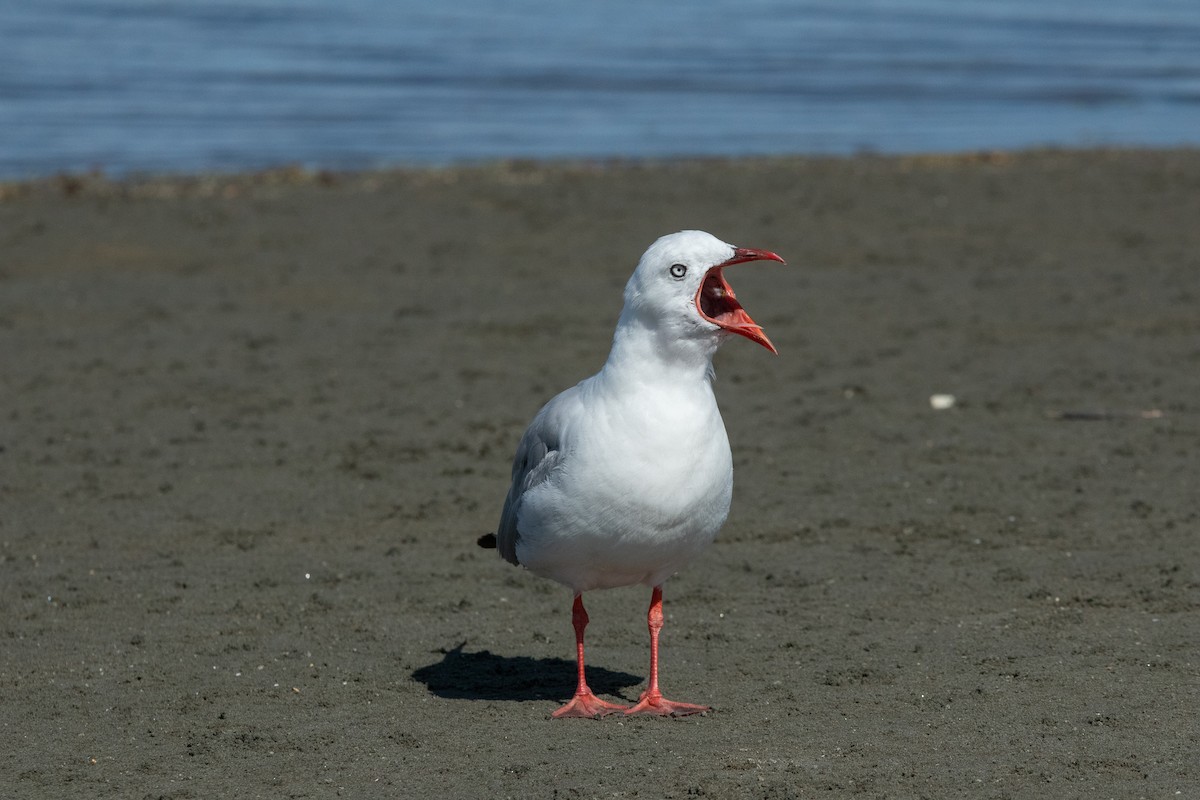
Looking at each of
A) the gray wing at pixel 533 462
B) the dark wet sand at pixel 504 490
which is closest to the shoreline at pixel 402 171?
the dark wet sand at pixel 504 490

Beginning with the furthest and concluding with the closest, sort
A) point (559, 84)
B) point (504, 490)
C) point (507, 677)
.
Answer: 1. point (559, 84)
2. point (504, 490)
3. point (507, 677)

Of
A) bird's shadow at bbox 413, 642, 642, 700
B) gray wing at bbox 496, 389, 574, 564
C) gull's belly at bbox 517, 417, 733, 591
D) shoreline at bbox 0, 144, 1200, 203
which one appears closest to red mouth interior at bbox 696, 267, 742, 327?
gull's belly at bbox 517, 417, 733, 591

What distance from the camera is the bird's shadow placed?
238 inches

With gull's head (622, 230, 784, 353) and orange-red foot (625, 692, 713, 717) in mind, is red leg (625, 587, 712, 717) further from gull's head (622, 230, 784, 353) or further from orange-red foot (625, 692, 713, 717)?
gull's head (622, 230, 784, 353)

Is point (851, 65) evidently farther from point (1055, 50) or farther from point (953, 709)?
point (953, 709)

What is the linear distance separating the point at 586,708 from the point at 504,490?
10.0 feet

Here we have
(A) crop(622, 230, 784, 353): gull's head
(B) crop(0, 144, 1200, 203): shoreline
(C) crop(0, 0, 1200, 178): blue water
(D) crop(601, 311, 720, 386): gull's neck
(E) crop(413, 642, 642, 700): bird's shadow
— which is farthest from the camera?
(C) crop(0, 0, 1200, 178): blue water

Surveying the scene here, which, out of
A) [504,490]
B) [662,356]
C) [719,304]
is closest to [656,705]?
[662,356]

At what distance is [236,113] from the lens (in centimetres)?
2405

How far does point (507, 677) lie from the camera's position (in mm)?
6246

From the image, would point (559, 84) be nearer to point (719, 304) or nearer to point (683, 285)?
point (719, 304)

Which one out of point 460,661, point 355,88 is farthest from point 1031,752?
point 355,88

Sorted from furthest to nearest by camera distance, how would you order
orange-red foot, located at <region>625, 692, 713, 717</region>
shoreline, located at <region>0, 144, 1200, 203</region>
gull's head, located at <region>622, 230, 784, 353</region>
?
shoreline, located at <region>0, 144, 1200, 203</region> → orange-red foot, located at <region>625, 692, 713, 717</region> → gull's head, located at <region>622, 230, 784, 353</region>

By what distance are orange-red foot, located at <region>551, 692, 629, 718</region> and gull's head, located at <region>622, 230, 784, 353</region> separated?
4.49ft
